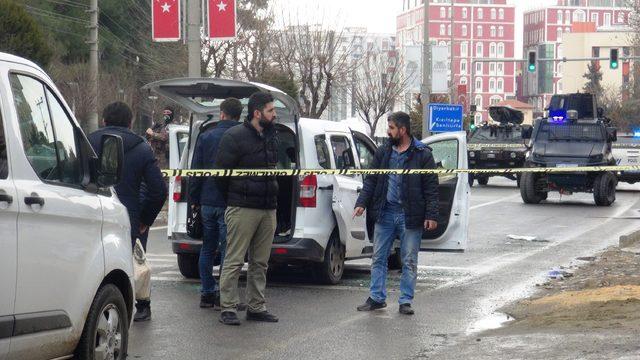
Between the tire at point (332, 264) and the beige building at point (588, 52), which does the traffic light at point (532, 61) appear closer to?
the tire at point (332, 264)

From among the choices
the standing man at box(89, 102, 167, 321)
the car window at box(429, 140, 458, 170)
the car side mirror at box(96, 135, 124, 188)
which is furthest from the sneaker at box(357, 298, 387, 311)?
the car side mirror at box(96, 135, 124, 188)

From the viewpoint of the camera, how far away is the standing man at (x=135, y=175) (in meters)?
9.55

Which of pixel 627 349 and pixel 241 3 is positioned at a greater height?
pixel 241 3

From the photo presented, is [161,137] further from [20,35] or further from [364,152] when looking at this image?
[20,35]

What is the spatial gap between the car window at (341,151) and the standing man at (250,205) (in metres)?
2.57

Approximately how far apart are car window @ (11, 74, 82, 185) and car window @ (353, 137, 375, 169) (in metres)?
6.86

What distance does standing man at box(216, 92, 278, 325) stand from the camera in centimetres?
977

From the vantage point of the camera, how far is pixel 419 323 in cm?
1009

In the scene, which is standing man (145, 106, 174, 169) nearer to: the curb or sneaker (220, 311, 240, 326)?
the curb

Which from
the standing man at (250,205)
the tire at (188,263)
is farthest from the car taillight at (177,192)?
the standing man at (250,205)

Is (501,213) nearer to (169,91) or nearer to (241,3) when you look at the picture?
(169,91)

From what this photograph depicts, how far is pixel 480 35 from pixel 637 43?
13637 cm

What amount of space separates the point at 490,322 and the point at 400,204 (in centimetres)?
132

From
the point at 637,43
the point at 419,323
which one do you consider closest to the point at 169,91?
the point at 419,323
